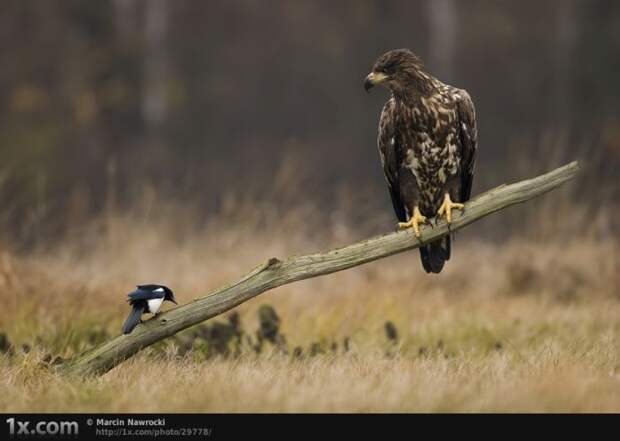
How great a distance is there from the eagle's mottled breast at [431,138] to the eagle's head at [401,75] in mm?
68

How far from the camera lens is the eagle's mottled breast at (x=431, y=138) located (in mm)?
5672

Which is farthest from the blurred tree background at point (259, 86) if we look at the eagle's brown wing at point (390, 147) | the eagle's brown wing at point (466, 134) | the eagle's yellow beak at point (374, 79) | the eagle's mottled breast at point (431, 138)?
the eagle's yellow beak at point (374, 79)

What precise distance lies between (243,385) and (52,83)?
15027 mm

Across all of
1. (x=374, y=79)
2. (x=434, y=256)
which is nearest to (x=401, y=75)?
(x=374, y=79)

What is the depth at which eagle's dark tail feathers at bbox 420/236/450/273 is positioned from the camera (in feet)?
19.7

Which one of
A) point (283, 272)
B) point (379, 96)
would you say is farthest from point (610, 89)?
point (283, 272)

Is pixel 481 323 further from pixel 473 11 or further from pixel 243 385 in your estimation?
pixel 473 11

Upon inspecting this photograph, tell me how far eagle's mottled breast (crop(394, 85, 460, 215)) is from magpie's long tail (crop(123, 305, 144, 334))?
5.97 ft

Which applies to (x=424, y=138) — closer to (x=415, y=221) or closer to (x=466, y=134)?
(x=466, y=134)

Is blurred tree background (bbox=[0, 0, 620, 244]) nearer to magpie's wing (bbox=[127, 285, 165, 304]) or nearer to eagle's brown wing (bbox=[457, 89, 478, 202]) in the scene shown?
eagle's brown wing (bbox=[457, 89, 478, 202])

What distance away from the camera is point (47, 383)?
4543 mm

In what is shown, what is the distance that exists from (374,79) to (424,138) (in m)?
0.41

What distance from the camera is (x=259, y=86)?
829 inches
